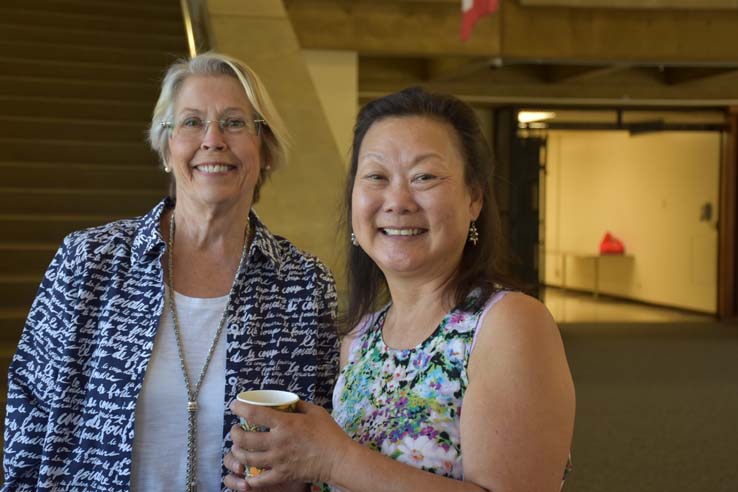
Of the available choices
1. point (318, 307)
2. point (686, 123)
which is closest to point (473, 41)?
point (686, 123)

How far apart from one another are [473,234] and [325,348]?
73 centimetres

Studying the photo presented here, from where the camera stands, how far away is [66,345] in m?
2.11

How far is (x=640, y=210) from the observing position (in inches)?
640

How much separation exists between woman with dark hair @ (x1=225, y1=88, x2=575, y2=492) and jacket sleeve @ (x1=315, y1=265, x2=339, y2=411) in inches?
14.5

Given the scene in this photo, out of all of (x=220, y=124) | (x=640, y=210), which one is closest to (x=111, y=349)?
(x=220, y=124)

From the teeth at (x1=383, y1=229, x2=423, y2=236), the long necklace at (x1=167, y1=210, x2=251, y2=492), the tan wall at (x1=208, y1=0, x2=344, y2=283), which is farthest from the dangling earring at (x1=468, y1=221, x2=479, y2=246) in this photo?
the tan wall at (x1=208, y1=0, x2=344, y2=283)

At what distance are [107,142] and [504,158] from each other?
7.83 meters

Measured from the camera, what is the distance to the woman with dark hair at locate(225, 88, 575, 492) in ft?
4.67

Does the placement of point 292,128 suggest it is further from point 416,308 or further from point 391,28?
point 391,28

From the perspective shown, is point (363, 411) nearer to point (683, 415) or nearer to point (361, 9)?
point (683, 415)

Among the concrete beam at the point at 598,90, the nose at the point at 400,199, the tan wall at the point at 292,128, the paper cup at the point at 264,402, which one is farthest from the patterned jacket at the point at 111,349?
the concrete beam at the point at 598,90

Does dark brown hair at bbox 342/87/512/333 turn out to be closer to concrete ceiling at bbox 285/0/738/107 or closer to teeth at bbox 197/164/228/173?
teeth at bbox 197/164/228/173

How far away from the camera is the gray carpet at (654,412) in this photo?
539cm

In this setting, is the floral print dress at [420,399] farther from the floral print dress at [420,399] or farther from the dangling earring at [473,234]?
the dangling earring at [473,234]
